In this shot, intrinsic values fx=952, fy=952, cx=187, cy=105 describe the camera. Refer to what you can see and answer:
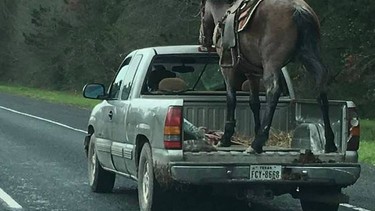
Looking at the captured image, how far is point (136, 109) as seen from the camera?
9852 mm

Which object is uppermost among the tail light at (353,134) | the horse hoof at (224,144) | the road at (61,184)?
the tail light at (353,134)

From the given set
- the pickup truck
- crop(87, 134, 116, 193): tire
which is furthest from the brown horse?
crop(87, 134, 116, 193): tire

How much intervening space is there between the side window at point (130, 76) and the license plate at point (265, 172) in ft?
7.83

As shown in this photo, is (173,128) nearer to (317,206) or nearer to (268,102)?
(268,102)

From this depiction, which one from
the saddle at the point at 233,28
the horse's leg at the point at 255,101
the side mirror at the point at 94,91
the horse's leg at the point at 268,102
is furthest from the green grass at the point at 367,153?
the horse's leg at the point at 268,102

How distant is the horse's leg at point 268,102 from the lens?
8.88 metres

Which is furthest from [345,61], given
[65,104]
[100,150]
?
[100,150]

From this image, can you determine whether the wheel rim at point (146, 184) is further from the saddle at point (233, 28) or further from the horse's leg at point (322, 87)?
the horse's leg at point (322, 87)

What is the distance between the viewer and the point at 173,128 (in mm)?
8703

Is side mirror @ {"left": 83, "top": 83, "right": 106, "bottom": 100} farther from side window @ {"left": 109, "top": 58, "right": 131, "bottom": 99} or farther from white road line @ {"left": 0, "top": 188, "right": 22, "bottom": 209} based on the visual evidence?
white road line @ {"left": 0, "top": 188, "right": 22, "bottom": 209}

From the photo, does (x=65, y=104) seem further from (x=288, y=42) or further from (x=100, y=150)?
(x=288, y=42)

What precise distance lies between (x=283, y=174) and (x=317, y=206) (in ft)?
4.44

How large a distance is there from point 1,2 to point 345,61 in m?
52.4

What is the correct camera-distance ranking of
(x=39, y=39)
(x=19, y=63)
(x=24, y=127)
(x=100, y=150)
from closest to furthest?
(x=100, y=150) < (x=24, y=127) < (x=39, y=39) < (x=19, y=63)
